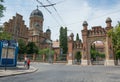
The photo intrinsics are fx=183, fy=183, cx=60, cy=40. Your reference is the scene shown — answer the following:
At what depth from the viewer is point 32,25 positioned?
8844 centimetres

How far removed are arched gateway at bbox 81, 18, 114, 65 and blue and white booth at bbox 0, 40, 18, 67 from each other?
28696mm

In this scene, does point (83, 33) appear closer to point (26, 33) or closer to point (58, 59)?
point (58, 59)

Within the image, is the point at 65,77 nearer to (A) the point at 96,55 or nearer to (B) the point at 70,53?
(B) the point at 70,53

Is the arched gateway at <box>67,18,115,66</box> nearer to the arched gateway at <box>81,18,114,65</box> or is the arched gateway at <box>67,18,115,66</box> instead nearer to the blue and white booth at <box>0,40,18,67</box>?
the arched gateway at <box>81,18,114,65</box>

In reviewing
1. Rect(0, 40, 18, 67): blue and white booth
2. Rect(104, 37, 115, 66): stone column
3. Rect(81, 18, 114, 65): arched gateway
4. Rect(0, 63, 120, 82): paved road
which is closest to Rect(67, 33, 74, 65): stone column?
Rect(81, 18, 114, 65): arched gateway

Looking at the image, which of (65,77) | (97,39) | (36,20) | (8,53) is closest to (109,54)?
(97,39)

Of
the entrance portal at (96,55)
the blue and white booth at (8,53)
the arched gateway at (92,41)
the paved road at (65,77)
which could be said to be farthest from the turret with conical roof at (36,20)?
the paved road at (65,77)

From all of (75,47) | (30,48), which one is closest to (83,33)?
(75,47)

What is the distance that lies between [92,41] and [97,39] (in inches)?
63.0

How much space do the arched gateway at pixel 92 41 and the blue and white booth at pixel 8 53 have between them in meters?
28.7

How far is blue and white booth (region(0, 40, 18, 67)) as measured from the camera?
22.1 m

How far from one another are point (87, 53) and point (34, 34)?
4015 cm

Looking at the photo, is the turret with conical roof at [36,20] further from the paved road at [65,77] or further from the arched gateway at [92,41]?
the paved road at [65,77]

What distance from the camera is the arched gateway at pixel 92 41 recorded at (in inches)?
1854
